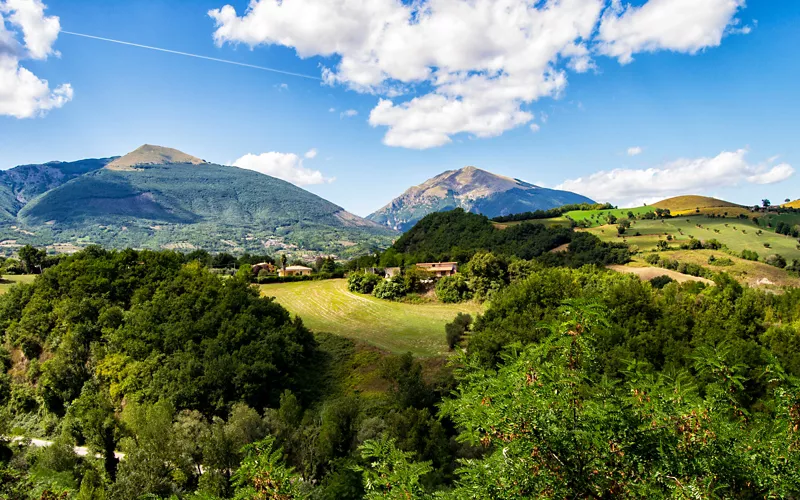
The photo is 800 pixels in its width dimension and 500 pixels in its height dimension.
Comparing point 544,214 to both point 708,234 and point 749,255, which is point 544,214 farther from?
point 749,255

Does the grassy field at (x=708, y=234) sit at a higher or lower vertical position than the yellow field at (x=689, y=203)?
lower

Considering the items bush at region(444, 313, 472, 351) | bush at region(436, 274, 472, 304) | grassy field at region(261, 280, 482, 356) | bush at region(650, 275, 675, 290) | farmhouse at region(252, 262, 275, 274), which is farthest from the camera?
farmhouse at region(252, 262, 275, 274)

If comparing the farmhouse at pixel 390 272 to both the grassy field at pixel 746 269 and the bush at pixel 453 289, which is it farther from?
the grassy field at pixel 746 269

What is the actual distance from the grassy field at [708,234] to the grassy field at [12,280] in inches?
4188

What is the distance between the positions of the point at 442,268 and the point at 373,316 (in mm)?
23352

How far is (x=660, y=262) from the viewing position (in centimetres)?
7494

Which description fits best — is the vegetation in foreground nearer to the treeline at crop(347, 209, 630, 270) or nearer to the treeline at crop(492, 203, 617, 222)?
the treeline at crop(347, 209, 630, 270)

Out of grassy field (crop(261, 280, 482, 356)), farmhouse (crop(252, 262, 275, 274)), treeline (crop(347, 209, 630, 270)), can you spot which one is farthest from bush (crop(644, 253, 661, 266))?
farmhouse (crop(252, 262, 275, 274))

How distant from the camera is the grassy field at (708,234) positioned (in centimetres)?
8058

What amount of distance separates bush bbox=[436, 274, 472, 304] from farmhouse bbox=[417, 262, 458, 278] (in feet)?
24.0

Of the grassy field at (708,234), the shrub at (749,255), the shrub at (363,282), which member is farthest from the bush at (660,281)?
the shrub at (363,282)

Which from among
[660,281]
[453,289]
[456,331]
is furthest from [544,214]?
[456,331]

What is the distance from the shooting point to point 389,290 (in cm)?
6438

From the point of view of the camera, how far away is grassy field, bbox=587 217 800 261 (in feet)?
264
